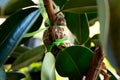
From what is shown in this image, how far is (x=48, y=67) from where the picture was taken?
0.81 metres

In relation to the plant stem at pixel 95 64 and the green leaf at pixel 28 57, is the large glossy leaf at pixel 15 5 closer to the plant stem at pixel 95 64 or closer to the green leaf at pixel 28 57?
the green leaf at pixel 28 57

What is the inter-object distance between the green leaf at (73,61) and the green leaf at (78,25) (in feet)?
0.50

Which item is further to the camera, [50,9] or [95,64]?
[50,9]

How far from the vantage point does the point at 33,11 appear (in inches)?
33.1

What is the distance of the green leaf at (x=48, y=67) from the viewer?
31.0 inches

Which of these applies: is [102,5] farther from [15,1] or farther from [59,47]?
[15,1]

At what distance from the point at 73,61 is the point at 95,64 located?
12 cm

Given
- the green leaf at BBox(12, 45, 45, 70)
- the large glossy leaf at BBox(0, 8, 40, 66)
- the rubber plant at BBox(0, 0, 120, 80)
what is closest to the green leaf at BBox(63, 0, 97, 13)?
the rubber plant at BBox(0, 0, 120, 80)

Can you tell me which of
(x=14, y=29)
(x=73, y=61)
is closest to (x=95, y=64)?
(x=73, y=61)

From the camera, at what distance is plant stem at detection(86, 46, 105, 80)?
688 millimetres

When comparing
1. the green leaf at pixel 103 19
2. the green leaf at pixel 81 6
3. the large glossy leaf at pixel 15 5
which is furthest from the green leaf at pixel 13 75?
the green leaf at pixel 103 19

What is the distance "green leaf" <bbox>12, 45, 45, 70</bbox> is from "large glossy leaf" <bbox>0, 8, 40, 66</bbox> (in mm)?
282

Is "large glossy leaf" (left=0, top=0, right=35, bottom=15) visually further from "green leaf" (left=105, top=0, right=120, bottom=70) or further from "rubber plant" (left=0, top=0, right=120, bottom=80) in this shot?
"green leaf" (left=105, top=0, right=120, bottom=70)

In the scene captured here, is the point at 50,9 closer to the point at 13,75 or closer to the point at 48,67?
the point at 48,67
